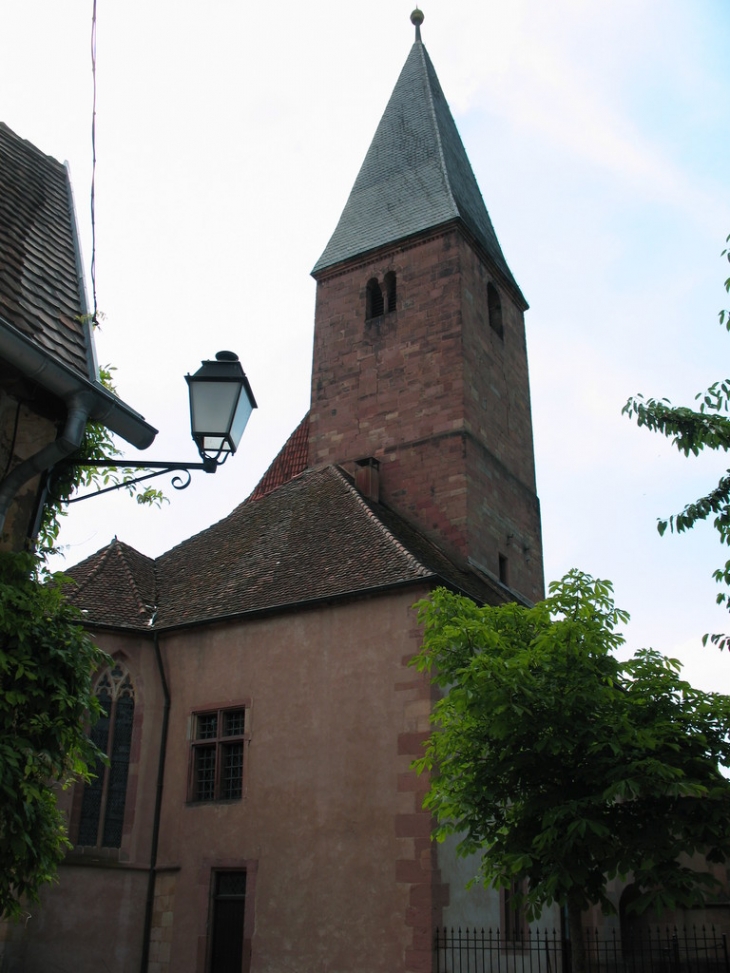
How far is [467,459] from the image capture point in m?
19.1

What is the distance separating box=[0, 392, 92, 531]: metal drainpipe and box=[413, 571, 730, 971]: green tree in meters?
4.72

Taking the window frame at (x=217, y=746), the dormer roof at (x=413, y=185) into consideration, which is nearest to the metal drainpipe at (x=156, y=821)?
the window frame at (x=217, y=746)

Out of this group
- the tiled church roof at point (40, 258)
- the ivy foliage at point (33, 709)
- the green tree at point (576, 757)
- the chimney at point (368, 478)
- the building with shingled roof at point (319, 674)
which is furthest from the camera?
the chimney at point (368, 478)

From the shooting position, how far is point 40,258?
7824 millimetres

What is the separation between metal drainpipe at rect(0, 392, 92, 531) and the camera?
246 inches

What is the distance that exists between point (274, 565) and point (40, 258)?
9557mm

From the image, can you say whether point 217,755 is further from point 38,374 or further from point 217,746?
point 38,374

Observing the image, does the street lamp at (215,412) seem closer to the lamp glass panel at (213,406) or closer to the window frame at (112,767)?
the lamp glass panel at (213,406)

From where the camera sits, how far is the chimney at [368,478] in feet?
64.2

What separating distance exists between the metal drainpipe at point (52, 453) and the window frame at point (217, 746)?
9.40 metres

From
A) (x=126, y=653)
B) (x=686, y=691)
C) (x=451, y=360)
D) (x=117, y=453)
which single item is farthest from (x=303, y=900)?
(x=451, y=360)

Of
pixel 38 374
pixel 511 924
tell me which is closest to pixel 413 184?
pixel 511 924

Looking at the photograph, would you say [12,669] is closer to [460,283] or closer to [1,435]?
[1,435]

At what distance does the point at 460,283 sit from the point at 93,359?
15067mm
